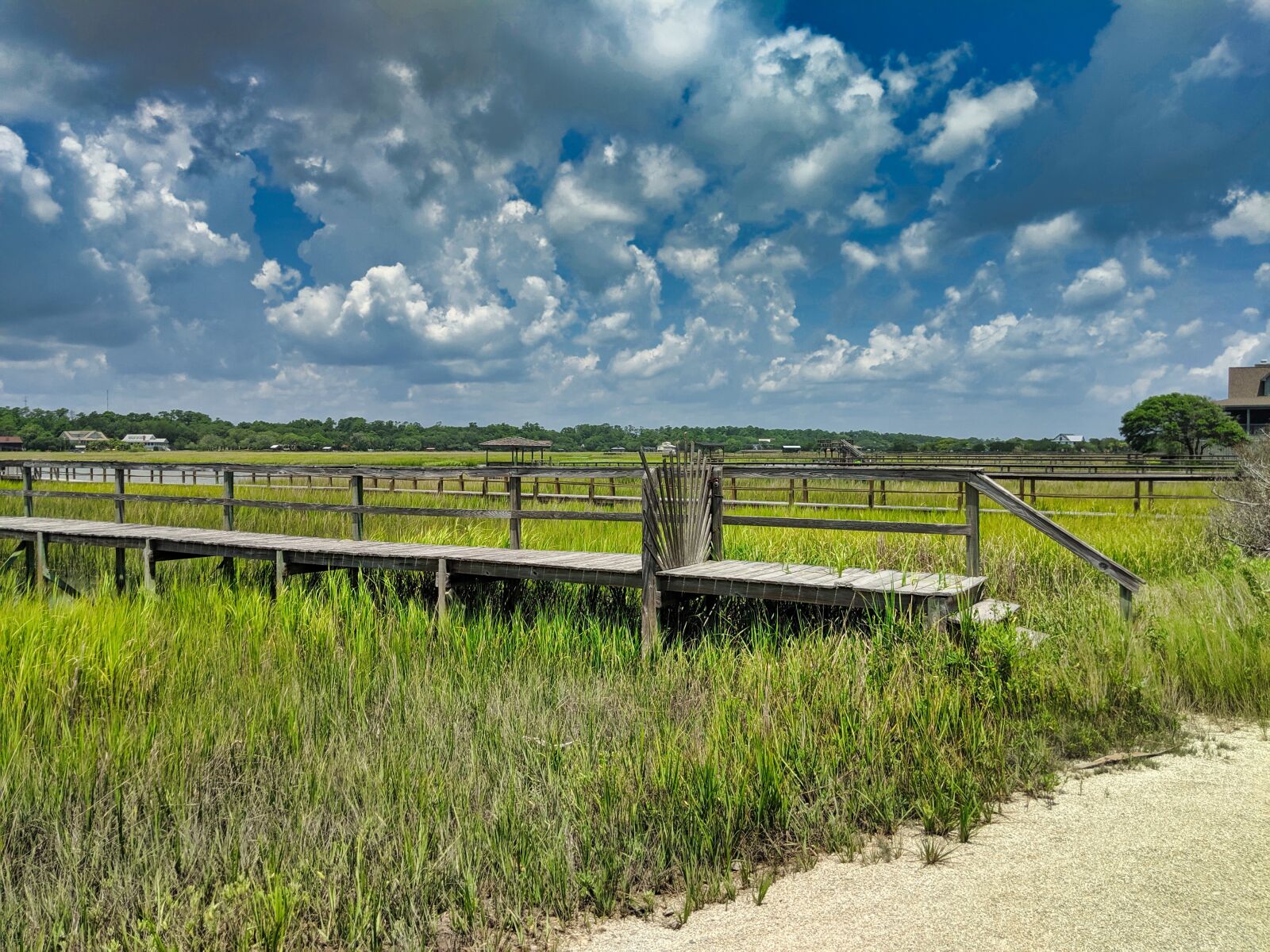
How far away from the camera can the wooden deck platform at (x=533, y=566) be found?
7238 millimetres

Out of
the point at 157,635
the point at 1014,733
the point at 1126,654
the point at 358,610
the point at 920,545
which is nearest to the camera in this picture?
the point at 1014,733

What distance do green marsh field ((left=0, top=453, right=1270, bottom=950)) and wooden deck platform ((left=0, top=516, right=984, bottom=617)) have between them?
362 mm

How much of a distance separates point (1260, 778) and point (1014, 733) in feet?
4.23

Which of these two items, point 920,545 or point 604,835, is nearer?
point 604,835

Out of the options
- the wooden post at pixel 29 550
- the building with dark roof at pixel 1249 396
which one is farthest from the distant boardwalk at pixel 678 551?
the building with dark roof at pixel 1249 396

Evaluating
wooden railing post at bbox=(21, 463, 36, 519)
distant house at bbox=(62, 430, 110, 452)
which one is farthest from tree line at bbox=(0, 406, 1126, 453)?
wooden railing post at bbox=(21, 463, 36, 519)

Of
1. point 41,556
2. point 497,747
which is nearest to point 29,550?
point 41,556

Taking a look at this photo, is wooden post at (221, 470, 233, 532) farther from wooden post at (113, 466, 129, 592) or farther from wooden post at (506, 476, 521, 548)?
wooden post at (506, 476, 521, 548)

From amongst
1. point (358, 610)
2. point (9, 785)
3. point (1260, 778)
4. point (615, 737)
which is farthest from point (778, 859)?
point (358, 610)

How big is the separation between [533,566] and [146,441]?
171m

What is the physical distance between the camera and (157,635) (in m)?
7.52

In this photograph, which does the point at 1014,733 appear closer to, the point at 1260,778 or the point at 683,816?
the point at 1260,778

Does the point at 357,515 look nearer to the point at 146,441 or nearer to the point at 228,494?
the point at 228,494

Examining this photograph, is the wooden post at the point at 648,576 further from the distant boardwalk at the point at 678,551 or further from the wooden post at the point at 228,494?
the wooden post at the point at 228,494
